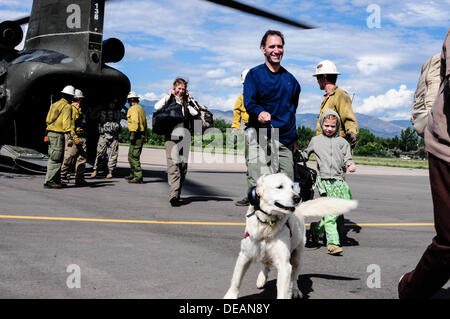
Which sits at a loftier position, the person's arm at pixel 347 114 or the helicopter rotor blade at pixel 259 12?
the helicopter rotor blade at pixel 259 12

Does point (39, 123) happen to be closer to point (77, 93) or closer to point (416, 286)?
point (77, 93)

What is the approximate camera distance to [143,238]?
237 inches

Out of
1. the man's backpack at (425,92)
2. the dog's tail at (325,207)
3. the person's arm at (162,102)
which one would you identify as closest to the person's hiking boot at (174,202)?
the person's arm at (162,102)

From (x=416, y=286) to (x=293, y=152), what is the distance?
2236 mm

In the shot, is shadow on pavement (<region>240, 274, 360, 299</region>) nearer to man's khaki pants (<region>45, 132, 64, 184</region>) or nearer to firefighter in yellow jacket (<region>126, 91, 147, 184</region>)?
man's khaki pants (<region>45, 132, 64, 184</region>)

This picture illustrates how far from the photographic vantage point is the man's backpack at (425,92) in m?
3.24

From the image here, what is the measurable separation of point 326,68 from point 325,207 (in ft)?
10.9

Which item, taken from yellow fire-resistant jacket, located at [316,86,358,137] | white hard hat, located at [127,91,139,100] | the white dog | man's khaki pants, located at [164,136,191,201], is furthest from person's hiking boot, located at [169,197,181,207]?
white hard hat, located at [127,91,139,100]

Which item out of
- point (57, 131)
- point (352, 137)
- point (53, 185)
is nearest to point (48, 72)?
point (57, 131)

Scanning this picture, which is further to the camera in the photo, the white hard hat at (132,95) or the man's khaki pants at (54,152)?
the white hard hat at (132,95)

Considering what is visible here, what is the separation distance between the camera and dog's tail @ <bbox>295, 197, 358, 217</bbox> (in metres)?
3.86

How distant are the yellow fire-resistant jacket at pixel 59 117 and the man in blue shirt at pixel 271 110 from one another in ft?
21.0

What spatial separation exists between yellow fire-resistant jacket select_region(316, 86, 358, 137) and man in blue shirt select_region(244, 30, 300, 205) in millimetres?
1536

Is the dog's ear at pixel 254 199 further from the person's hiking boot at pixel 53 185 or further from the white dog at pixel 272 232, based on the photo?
the person's hiking boot at pixel 53 185
